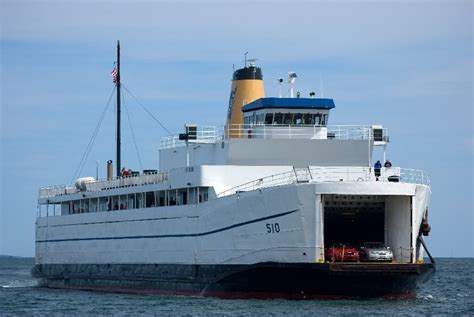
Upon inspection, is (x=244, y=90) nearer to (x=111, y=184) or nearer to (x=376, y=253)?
(x=111, y=184)

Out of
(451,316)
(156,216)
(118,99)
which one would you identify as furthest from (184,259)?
(118,99)

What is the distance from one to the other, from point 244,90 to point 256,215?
1214cm

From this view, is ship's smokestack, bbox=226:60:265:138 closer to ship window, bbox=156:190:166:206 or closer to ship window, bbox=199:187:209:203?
ship window, bbox=156:190:166:206

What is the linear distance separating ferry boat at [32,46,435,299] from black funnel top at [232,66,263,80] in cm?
5

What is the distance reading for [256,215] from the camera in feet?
135

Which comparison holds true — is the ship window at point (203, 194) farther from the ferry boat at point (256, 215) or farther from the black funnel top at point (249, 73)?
the black funnel top at point (249, 73)

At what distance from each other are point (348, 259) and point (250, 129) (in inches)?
355

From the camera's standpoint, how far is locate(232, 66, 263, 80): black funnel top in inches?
2060

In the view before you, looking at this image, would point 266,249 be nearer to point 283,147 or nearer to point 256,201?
point 256,201

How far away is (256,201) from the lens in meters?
41.1

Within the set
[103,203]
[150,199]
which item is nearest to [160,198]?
[150,199]

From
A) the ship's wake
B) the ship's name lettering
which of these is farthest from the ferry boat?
the ship's wake

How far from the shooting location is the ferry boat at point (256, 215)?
39781 millimetres

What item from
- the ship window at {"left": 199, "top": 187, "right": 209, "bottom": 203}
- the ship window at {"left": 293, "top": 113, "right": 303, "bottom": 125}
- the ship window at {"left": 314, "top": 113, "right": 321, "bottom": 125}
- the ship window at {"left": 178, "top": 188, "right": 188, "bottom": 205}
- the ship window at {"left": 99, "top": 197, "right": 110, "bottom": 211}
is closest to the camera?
the ship window at {"left": 199, "top": 187, "right": 209, "bottom": 203}
